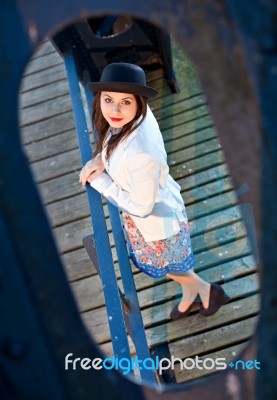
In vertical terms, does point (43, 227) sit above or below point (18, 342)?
above

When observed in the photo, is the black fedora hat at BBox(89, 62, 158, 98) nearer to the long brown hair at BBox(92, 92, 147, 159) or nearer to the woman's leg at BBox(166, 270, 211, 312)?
the long brown hair at BBox(92, 92, 147, 159)

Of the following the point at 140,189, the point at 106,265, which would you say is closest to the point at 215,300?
the point at 106,265

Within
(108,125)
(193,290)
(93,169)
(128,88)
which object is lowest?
(193,290)

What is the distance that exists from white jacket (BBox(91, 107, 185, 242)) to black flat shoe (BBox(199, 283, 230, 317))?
2.20 ft

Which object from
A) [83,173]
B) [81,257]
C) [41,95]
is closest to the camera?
[83,173]

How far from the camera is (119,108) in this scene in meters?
2.56

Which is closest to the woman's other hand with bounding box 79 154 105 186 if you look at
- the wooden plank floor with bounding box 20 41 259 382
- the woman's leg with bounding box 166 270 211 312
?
the woman's leg with bounding box 166 270 211 312

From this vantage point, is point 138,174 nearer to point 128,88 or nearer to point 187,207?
point 128,88

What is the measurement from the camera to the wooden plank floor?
3.46m

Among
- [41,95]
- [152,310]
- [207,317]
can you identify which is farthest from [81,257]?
[41,95]

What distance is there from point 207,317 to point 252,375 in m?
2.23

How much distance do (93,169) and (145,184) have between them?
423mm

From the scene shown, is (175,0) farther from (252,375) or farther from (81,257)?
(81,257)

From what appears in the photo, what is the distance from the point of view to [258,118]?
1.19 metres
